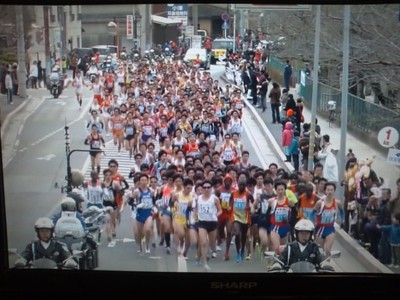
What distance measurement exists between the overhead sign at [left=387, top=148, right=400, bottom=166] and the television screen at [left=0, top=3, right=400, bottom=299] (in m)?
0.01

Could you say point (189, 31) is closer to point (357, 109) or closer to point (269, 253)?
point (357, 109)

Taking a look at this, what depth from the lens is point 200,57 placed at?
3678 mm

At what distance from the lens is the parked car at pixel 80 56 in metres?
3.45

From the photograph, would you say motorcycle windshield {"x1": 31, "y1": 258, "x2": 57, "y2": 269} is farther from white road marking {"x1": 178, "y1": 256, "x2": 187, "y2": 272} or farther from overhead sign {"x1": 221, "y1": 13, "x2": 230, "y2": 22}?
overhead sign {"x1": 221, "y1": 13, "x2": 230, "y2": 22}

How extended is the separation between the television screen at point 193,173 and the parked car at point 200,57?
20cm

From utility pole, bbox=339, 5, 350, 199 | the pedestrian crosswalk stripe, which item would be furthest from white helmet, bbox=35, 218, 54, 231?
utility pole, bbox=339, 5, 350, 199

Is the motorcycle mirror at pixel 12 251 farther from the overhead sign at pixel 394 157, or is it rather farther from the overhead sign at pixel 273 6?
the overhead sign at pixel 394 157

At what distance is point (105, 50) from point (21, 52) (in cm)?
47

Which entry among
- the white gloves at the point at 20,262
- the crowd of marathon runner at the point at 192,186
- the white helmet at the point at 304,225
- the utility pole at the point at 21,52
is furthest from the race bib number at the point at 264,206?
the utility pole at the point at 21,52

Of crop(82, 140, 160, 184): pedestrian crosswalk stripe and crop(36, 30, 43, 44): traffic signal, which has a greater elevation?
crop(36, 30, 43, 44): traffic signal

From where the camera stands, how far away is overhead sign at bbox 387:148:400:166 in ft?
10.7

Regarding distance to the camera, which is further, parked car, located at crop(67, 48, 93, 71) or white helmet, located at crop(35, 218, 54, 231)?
parked car, located at crop(67, 48, 93, 71)

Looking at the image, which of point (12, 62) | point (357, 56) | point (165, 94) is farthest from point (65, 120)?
point (357, 56)

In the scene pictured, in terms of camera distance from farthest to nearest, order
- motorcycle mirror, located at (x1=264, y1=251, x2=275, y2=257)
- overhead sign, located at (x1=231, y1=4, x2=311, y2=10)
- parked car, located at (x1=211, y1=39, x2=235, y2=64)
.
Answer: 1. parked car, located at (x1=211, y1=39, x2=235, y2=64)
2. motorcycle mirror, located at (x1=264, y1=251, x2=275, y2=257)
3. overhead sign, located at (x1=231, y1=4, x2=311, y2=10)
